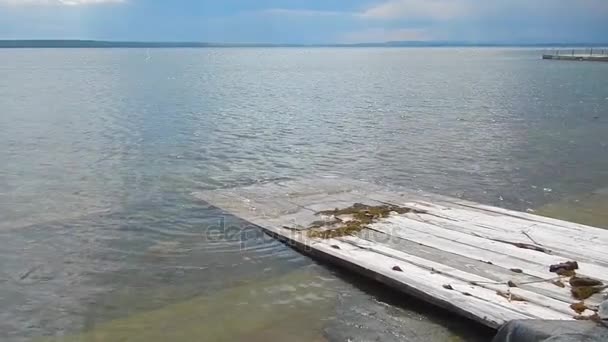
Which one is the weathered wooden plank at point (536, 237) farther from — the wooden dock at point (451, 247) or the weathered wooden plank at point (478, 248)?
the weathered wooden plank at point (478, 248)

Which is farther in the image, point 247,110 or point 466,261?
point 247,110

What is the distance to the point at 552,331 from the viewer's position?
6.04 meters

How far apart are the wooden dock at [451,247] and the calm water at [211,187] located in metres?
0.33

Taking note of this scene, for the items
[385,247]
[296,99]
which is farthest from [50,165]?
[296,99]

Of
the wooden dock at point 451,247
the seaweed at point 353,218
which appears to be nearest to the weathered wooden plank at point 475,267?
the wooden dock at point 451,247

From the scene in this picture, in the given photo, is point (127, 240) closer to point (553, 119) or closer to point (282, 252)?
point (282, 252)

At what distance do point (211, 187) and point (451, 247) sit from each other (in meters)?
7.75

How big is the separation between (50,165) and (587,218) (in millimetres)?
14888

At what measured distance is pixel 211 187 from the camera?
1576 cm

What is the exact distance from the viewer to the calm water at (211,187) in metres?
8.29

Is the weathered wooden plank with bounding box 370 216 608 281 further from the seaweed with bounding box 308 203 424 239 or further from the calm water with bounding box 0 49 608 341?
the calm water with bounding box 0 49 608 341

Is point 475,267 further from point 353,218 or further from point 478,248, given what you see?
point 353,218

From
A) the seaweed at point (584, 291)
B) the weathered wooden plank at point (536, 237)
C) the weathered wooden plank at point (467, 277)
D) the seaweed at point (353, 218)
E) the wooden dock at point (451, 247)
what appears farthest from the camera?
the seaweed at point (353, 218)

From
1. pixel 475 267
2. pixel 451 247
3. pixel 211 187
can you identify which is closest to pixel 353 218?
pixel 451 247
